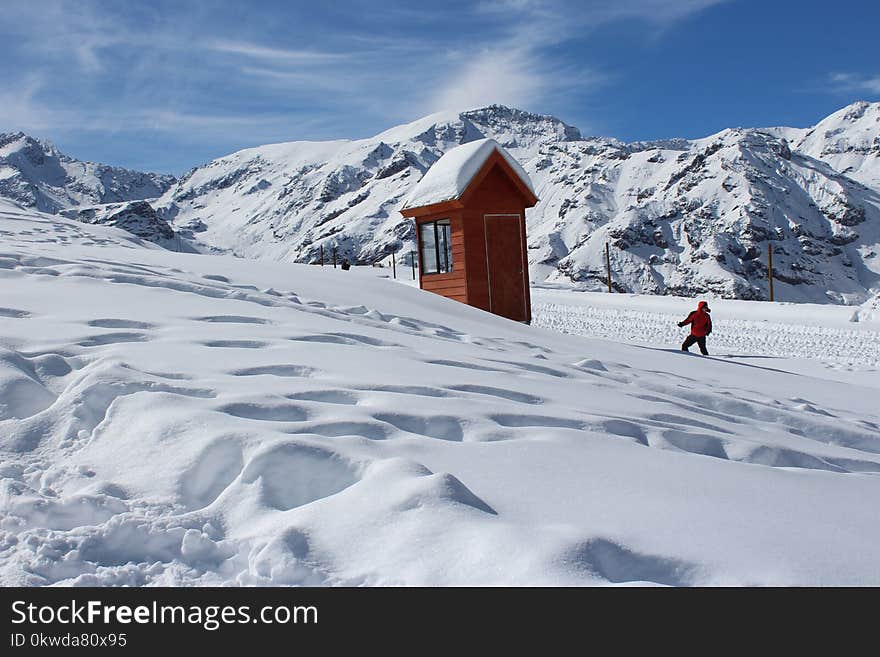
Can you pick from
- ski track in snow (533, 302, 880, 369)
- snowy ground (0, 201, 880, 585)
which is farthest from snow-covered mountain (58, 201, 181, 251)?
snowy ground (0, 201, 880, 585)

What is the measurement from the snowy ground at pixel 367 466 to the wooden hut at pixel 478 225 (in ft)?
28.1

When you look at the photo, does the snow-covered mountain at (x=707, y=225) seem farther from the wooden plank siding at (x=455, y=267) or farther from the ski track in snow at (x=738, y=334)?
the wooden plank siding at (x=455, y=267)

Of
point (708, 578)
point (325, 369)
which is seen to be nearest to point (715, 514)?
point (708, 578)

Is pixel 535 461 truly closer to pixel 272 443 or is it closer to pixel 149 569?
pixel 272 443

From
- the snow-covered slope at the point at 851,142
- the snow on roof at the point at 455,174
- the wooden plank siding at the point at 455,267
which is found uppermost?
the snow-covered slope at the point at 851,142

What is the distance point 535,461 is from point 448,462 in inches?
15.5

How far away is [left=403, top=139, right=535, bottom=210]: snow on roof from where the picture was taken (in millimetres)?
14023

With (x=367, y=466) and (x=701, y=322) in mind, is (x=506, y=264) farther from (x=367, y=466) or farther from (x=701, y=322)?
(x=367, y=466)

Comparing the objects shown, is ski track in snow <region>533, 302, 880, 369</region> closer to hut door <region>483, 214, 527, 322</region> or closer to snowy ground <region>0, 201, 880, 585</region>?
hut door <region>483, 214, 527, 322</region>

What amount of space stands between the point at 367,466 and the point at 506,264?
12.3 meters

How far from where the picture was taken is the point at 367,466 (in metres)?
2.88

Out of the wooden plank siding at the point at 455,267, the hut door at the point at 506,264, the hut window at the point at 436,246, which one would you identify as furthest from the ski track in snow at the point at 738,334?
the hut window at the point at 436,246

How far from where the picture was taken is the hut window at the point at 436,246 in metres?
15.3
